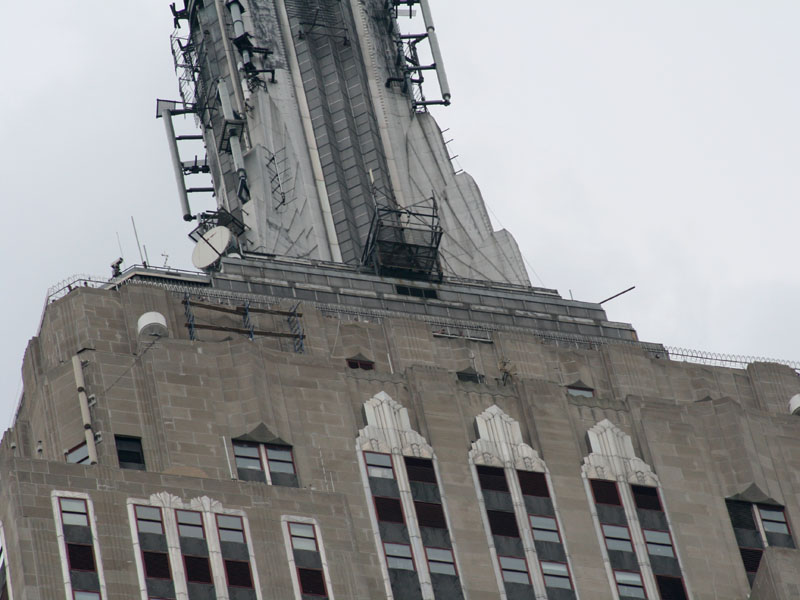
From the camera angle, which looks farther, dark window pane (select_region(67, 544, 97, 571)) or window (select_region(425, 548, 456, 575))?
window (select_region(425, 548, 456, 575))

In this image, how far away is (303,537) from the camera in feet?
376

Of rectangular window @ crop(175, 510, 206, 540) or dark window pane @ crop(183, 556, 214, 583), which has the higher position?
rectangular window @ crop(175, 510, 206, 540)

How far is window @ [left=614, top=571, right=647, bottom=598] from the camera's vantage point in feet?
400

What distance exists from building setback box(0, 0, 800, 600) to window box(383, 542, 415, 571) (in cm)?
16

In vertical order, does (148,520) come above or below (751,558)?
above

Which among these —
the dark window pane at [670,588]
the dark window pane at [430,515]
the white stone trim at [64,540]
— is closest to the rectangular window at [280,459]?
the dark window pane at [430,515]

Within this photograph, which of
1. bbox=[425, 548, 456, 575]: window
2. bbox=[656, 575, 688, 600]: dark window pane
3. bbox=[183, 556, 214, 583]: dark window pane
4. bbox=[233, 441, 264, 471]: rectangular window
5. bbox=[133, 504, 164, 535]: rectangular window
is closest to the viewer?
bbox=[183, 556, 214, 583]: dark window pane

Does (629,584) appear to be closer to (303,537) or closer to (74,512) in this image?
(303,537)

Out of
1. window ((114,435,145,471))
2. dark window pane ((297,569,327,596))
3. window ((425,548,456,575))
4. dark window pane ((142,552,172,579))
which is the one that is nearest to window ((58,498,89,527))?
dark window pane ((142,552,172,579))

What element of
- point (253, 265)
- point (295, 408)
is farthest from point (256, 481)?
point (253, 265)

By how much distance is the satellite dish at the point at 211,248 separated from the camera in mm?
139875

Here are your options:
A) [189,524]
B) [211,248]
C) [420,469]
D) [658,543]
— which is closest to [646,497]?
[658,543]

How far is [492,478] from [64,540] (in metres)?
25.9

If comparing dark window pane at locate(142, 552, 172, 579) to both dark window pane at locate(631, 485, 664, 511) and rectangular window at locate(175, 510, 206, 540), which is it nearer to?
rectangular window at locate(175, 510, 206, 540)
